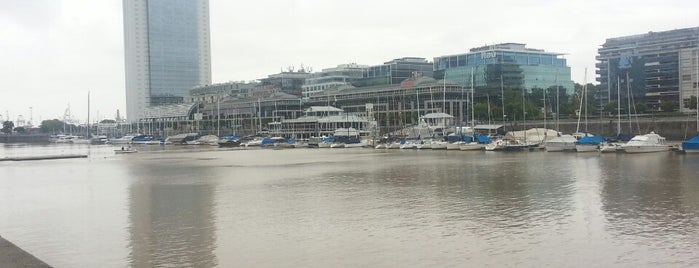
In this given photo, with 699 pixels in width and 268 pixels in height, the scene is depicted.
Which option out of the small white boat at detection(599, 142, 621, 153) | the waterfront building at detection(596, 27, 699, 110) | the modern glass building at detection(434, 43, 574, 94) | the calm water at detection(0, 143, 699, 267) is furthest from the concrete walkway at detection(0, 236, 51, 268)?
the waterfront building at detection(596, 27, 699, 110)

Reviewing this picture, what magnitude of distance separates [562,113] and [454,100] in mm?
27638

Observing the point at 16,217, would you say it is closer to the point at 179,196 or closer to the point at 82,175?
the point at 179,196

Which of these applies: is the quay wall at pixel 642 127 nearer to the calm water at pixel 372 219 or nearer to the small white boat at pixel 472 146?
the small white boat at pixel 472 146

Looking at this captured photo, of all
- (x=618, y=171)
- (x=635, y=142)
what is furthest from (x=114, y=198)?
(x=635, y=142)

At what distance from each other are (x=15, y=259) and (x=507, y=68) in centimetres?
15954

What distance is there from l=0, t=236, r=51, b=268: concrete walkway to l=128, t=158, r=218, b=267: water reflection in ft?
10.4

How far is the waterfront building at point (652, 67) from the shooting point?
160250 mm

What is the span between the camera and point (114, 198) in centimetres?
4109

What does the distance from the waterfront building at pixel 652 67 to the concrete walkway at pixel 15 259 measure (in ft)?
507

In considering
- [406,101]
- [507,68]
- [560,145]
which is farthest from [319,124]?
[560,145]

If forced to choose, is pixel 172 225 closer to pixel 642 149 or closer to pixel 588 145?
pixel 642 149

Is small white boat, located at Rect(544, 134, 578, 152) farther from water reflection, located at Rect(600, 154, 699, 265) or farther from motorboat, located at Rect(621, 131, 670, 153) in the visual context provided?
water reflection, located at Rect(600, 154, 699, 265)

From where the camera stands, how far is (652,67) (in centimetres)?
16662

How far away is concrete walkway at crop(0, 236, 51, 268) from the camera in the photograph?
748 inches
